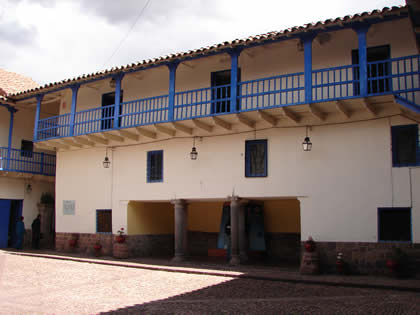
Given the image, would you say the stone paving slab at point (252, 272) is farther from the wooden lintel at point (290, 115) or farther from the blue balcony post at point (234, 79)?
the blue balcony post at point (234, 79)

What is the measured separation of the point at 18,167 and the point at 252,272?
1301 centimetres

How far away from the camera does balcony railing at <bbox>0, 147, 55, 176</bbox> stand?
2006cm

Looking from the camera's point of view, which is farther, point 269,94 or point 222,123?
point 222,123

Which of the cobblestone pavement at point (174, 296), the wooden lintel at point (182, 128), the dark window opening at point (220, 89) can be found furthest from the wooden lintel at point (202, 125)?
the cobblestone pavement at point (174, 296)

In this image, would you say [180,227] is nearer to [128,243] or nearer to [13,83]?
[128,243]

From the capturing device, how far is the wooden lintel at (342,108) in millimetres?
11930

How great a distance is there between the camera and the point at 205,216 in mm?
18484

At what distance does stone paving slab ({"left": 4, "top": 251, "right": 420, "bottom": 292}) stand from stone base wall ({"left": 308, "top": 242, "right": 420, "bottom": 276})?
418 mm

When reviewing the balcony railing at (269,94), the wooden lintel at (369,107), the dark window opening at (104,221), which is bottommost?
the dark window opening at (104,221)

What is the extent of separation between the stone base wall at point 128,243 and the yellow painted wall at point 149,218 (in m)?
0.24

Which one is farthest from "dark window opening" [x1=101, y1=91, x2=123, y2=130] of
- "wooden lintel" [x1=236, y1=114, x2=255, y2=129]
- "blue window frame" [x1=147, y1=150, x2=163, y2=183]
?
"wooden lintel" [x1=236, y1=114, x2=255, y2=129]

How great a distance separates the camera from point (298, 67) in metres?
13.9

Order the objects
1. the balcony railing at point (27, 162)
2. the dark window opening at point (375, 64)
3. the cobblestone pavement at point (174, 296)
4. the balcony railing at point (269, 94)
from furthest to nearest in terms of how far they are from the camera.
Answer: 1. the balcony railing at point (27, 162)
2. the dark window opening at point (375, 64)
3. the balcony railing at point (269, 94)
4. the cobblestone pavement at point (174, 296)

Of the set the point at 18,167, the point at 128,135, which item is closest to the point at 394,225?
the point at 128,135
